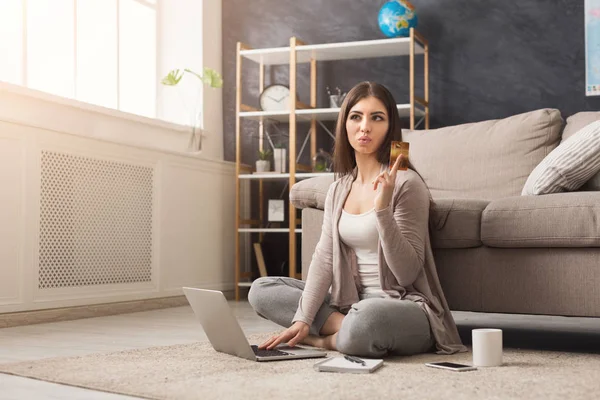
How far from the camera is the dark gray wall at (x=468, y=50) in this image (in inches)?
179

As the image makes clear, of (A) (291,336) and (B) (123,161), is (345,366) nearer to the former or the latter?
(A) (291,336)

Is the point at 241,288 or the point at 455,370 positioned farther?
the point at 241,288

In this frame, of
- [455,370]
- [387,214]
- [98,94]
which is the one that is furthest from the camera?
[98,94]

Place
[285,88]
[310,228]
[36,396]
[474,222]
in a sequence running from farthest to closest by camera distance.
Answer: [285,88]
[310,228]
[474,222]
[36,396]

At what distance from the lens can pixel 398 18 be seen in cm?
462

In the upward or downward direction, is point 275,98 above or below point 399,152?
above

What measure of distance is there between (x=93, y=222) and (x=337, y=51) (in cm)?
183

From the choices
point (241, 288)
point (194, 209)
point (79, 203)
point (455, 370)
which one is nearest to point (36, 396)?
point (455, 370)

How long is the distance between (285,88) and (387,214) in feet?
9.67

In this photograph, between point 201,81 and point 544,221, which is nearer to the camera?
point 544,221

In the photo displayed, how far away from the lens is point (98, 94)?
15.0 feet

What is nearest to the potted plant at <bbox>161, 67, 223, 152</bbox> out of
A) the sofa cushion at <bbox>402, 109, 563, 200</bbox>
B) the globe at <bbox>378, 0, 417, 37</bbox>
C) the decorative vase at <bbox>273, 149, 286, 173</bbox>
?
the decorative vase at <bbox>273, 149, 286, 173</bbox>

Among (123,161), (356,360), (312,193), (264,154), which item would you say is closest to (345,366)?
(356,360)

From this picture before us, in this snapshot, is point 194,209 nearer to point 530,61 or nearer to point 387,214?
point 530,61
